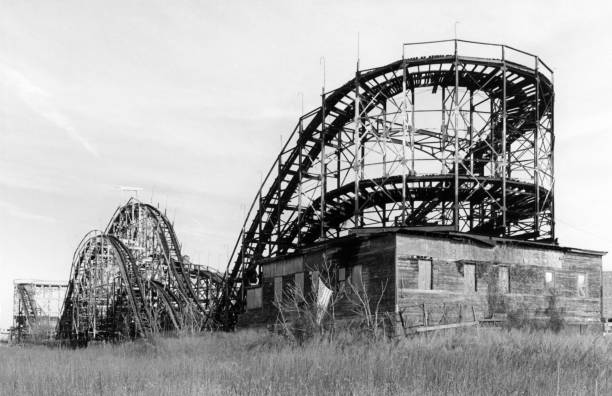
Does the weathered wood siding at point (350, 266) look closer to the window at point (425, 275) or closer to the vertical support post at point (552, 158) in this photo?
the window at point (425, 275)

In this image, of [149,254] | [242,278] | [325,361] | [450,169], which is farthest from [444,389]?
[149,254]

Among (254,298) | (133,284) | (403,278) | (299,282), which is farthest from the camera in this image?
(133,284)

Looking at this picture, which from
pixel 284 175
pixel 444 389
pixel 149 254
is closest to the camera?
pixel 444 389

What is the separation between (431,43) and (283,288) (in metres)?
13.7

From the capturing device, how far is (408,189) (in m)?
33.6

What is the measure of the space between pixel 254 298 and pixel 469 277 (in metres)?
13.4

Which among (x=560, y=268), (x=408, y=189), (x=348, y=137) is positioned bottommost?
(x=560, y=268)

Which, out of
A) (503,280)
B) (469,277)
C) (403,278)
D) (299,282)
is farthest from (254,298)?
(503,280)

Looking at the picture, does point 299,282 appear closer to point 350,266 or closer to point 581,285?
point 350,266

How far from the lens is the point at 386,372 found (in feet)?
51.4

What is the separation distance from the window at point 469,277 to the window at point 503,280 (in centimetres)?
121

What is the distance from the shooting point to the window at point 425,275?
2784 cm

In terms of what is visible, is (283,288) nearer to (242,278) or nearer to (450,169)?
(242,278)

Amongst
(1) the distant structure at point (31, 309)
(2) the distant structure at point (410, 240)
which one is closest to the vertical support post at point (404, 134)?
(2) the distant structure at point (410, 240)
